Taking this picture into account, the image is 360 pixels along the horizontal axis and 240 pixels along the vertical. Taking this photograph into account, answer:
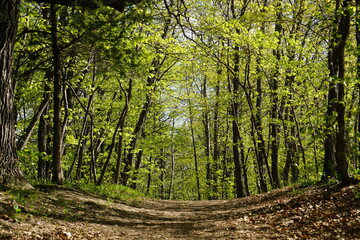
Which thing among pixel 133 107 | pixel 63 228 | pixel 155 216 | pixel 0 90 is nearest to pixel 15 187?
pixel 63 228

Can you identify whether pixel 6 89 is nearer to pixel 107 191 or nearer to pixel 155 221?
pixel 155 221

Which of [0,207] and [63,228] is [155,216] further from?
[0,207]

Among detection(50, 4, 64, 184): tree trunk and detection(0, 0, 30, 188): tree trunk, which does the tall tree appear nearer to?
detection(0, 0, 30, 188): tree trunk

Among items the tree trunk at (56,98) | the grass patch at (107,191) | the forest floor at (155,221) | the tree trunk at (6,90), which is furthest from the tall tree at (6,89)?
the grass patch at (107,191)

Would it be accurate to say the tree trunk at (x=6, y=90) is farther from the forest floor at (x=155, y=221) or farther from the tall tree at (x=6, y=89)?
the forest floor at (x=155, y=221)

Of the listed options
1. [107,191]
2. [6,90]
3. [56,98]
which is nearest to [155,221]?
[107,191]

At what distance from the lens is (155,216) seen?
8.84m

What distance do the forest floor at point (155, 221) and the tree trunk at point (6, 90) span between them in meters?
0.74

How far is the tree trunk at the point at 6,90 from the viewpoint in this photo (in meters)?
5.36

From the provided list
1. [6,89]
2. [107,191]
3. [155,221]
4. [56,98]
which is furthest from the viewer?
[107,191]

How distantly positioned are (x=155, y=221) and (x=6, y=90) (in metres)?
5.19

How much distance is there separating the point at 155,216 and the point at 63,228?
410 centimetres

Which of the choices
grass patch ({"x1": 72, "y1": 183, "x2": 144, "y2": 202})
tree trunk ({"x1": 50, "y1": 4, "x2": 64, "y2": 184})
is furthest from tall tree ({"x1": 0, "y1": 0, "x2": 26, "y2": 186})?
grass patch ({"x1": 72, "y1": 183, "x2": 144, "y2": 202})

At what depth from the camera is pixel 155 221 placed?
313 inches
